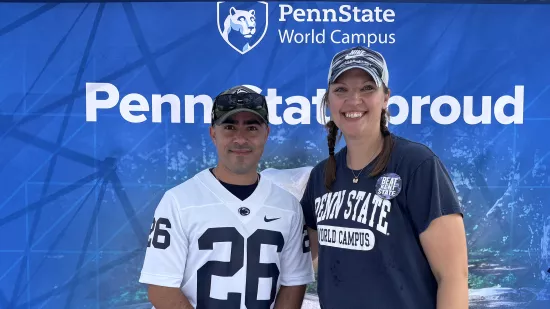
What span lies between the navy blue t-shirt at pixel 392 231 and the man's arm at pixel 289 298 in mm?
269

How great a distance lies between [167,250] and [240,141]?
466mm

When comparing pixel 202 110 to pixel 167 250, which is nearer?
pixel 167 250

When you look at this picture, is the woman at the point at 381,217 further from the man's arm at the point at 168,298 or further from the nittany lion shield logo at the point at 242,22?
the nittany lion shield logo at the point at 242,22

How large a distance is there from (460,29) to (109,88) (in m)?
1.88

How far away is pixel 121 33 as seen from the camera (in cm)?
223

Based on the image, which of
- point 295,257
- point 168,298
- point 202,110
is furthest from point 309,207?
point 202,110

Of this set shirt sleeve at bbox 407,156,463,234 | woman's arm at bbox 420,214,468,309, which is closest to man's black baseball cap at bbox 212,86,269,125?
shirt sleeve at bbox 407,156,463,234

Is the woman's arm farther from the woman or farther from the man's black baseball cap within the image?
the man's black baseball cap

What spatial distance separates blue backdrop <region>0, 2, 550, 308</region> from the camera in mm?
2225

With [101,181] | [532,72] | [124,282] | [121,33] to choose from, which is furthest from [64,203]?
[532,72]

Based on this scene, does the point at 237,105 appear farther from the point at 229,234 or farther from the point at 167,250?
the point at 167,250

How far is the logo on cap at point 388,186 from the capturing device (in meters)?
1.31

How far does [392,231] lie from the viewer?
51.8 inches

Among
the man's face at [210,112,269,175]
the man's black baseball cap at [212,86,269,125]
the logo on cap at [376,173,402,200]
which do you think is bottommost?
the logo on cap at [376,173,402,200]
